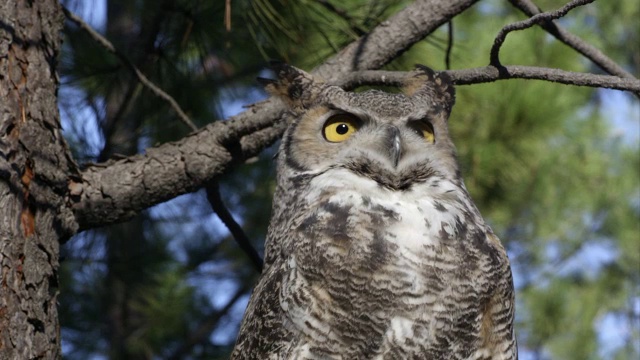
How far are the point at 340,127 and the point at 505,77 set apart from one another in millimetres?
441

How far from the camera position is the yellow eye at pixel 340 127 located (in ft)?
6.59

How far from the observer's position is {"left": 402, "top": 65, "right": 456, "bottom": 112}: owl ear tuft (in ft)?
6.84

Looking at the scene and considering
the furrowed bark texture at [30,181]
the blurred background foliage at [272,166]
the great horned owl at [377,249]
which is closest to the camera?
the great horned owl at [377,249]

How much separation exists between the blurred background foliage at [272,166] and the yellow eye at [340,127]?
0.62 meters

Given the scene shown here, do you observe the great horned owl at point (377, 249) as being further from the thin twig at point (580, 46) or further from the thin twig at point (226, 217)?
the thin twig at point (580, 46)

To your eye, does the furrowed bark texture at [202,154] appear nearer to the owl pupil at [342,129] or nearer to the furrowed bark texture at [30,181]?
the furrowed bark texture at [30,181]

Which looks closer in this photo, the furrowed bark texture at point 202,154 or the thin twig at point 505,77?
the thin twig at point 505,77

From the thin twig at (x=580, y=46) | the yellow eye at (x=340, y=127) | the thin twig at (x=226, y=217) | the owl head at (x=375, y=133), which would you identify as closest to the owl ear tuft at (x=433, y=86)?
the owl head at (x=375, y=133)

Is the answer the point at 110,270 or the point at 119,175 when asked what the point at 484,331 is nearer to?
the point at 119,175

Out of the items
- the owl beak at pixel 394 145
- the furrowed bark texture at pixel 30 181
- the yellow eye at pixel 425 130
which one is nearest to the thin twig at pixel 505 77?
the yellow eye at pixel 425 130

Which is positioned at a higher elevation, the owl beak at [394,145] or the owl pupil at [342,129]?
the owl pupil at [342,129]

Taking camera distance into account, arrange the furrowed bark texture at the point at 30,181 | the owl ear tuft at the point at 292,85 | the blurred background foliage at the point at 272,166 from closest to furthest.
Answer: the furrowed bark texture at the point at 30,181, the owl ear tuft at the point at 292,85, the blurred background foliage at the point at 272,166

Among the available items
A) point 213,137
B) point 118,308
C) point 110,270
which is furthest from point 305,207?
point 118,308

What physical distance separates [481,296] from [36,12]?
1313mm
